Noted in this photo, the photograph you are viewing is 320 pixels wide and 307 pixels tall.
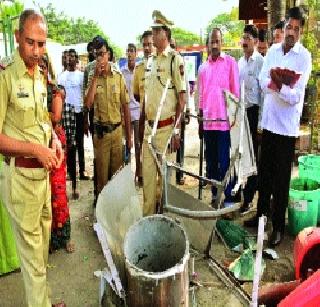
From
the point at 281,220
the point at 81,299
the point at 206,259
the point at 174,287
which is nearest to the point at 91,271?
the point at 81,299

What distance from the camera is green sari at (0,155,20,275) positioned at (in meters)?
3.51

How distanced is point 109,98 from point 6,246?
1887 mm

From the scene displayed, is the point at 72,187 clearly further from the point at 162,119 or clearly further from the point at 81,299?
the point at 81,299

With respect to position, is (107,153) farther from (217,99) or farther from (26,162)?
(26,162)

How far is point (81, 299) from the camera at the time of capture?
3336 mm

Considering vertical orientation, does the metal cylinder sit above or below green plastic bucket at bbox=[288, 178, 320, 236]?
above

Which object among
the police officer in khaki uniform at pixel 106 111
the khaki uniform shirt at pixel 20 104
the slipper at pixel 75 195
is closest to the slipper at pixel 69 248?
the police officer in khaki uniform at pixel 106 111

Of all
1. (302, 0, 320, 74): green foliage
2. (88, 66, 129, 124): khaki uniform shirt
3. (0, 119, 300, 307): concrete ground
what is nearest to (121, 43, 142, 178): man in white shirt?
(88, 66, 129, 124): khaki uniform shirt

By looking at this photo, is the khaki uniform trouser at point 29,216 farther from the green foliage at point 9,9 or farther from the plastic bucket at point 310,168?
→ the plastic bucket at point 310,168

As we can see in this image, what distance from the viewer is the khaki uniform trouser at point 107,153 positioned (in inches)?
185

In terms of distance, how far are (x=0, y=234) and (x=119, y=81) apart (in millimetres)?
2053

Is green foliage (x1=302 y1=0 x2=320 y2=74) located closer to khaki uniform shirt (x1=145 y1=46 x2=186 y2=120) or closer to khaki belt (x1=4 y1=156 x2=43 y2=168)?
khaki uniform shirt (x1=145 y1=46 x2=186 y2=120)

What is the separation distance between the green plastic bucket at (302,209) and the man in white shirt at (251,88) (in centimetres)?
60

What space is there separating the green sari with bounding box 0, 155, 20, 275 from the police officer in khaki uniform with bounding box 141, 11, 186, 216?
1.33 m
